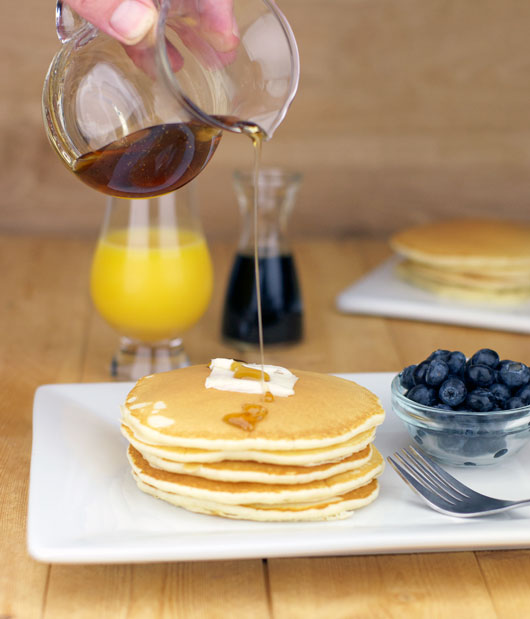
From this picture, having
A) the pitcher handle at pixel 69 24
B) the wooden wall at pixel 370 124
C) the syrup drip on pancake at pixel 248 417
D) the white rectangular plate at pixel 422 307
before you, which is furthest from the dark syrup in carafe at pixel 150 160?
the wooden wall at pixel 370 124

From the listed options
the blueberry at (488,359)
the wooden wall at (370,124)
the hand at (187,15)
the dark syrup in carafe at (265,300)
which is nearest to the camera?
the hand at (187,15)

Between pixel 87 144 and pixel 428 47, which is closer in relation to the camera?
pixel 87 144

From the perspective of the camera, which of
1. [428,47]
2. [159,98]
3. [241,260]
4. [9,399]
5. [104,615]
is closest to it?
[104,615]

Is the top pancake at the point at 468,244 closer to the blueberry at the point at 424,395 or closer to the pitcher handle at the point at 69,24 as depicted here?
the blueberry at the point at 424,395

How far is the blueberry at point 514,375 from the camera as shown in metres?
0.93

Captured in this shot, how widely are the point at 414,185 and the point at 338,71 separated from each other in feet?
1.07

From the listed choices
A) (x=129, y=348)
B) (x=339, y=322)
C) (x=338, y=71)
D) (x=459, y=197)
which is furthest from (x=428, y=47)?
(x=129, y=348)

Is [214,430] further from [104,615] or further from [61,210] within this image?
[61,210]

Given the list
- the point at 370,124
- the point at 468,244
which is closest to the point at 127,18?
the point at 468,244

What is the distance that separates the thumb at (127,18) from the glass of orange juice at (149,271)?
36cm

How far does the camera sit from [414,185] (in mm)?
2115

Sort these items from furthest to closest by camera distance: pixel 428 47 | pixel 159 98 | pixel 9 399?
pixel 428 47 < pixel 9 399 < pixel 159 98

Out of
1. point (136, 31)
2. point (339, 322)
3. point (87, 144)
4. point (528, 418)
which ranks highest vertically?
point (136, 31)

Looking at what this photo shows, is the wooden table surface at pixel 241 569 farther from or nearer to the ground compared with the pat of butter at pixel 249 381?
nearer to the ground
